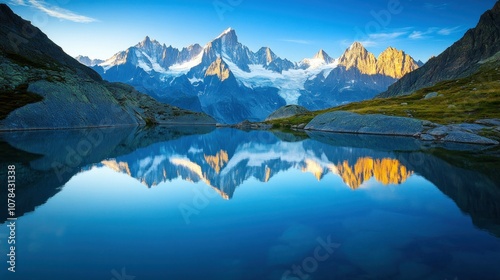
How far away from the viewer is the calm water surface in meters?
15.3

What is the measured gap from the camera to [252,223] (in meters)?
21.9

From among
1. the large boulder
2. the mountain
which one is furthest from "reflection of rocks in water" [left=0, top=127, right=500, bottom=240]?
the mountain

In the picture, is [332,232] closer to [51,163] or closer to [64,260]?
[64,260]

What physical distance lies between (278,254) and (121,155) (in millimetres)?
44573

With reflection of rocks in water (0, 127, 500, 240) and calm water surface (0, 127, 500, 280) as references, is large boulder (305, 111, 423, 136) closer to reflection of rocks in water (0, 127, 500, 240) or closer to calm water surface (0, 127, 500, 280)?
reflection of rocks in water (0, 127, 500, 240)

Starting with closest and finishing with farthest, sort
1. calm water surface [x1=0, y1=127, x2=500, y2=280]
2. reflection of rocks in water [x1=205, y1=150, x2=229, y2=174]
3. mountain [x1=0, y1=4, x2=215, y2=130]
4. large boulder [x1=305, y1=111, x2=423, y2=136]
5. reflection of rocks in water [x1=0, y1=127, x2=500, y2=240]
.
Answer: calm water surface [x1=0, y1=127, x2=500, y2=280] < reflection of rocks in water [x1=0, y1=127, x2=500, y2=240] < reflection of rocks in water [x1=205, y1=150, x2=229, y2=174] < large boulder [x1=305, y1=111, x2=423, y2=136] < mountain [x1=0, y1=4, x2=215, y2=130]

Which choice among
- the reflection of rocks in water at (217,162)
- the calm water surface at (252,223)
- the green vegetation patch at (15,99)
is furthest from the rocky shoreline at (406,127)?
the green vegetation patch at (15,99)

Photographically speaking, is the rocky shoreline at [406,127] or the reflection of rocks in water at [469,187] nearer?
the reflection of rocks in water at [469,187]

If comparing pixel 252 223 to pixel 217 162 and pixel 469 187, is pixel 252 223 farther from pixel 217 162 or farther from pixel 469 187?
pixel 217 162

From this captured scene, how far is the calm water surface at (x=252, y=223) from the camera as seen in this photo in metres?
15.3

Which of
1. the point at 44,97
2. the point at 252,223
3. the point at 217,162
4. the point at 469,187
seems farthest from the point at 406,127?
the point at 44,97

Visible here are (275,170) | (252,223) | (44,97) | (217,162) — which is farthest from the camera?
(44,97)

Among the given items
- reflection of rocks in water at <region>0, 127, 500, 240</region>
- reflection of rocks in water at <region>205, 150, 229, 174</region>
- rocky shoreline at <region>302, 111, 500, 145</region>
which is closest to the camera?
reflection of rocks in water at <region>0, 127, 500, 240</region>

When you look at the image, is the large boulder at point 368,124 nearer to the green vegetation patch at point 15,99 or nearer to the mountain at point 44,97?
the mountain at point 44,97
